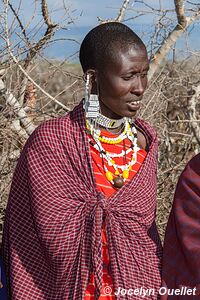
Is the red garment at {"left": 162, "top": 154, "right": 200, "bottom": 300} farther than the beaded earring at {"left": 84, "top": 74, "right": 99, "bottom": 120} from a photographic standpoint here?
No

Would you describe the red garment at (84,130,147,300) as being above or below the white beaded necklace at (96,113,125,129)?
below

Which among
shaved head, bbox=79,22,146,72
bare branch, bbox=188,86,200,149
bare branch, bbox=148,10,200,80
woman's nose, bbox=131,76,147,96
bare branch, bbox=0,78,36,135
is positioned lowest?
bare branch, bbox=188,86,200,149

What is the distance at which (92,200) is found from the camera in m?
3.10

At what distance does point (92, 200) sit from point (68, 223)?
0.13 metres

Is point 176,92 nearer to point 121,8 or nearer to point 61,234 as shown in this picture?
point 121,8

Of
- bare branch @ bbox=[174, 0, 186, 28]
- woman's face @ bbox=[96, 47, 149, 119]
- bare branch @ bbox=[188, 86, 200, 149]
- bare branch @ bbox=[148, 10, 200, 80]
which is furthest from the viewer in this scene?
bare branch @ bbox=[188, 86, 200, 149]

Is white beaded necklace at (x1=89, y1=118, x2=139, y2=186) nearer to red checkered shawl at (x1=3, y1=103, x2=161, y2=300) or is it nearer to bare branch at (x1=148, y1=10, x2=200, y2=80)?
red checkered shawl at (x1=3, y1=103, x2=161, y2=300)

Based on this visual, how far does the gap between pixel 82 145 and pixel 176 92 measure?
2.89 m

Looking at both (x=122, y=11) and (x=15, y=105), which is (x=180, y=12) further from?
(x=15, y=105)

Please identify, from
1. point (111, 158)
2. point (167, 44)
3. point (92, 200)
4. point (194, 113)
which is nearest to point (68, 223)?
point (92, 200)

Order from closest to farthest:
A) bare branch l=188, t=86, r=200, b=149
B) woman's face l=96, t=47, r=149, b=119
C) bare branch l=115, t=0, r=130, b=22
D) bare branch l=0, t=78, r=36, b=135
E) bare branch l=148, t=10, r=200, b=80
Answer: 1. woman's face l=96, t=47, r=149, b=119
2. bare branch l=0, t=78, r=36, b=135
3. bare branch l=115, t=0, r=130, b=22
4. bare branch l=148, t=10, r=200, b=80
5. bare branch l=188, t=86, r=200, b=149

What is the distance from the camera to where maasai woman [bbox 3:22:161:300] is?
3.07 metres

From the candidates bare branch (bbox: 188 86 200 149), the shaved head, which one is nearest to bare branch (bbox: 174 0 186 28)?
bare branch (bbox: 188 86 200 149)

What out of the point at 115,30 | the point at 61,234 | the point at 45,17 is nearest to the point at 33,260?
the point at 61,234
